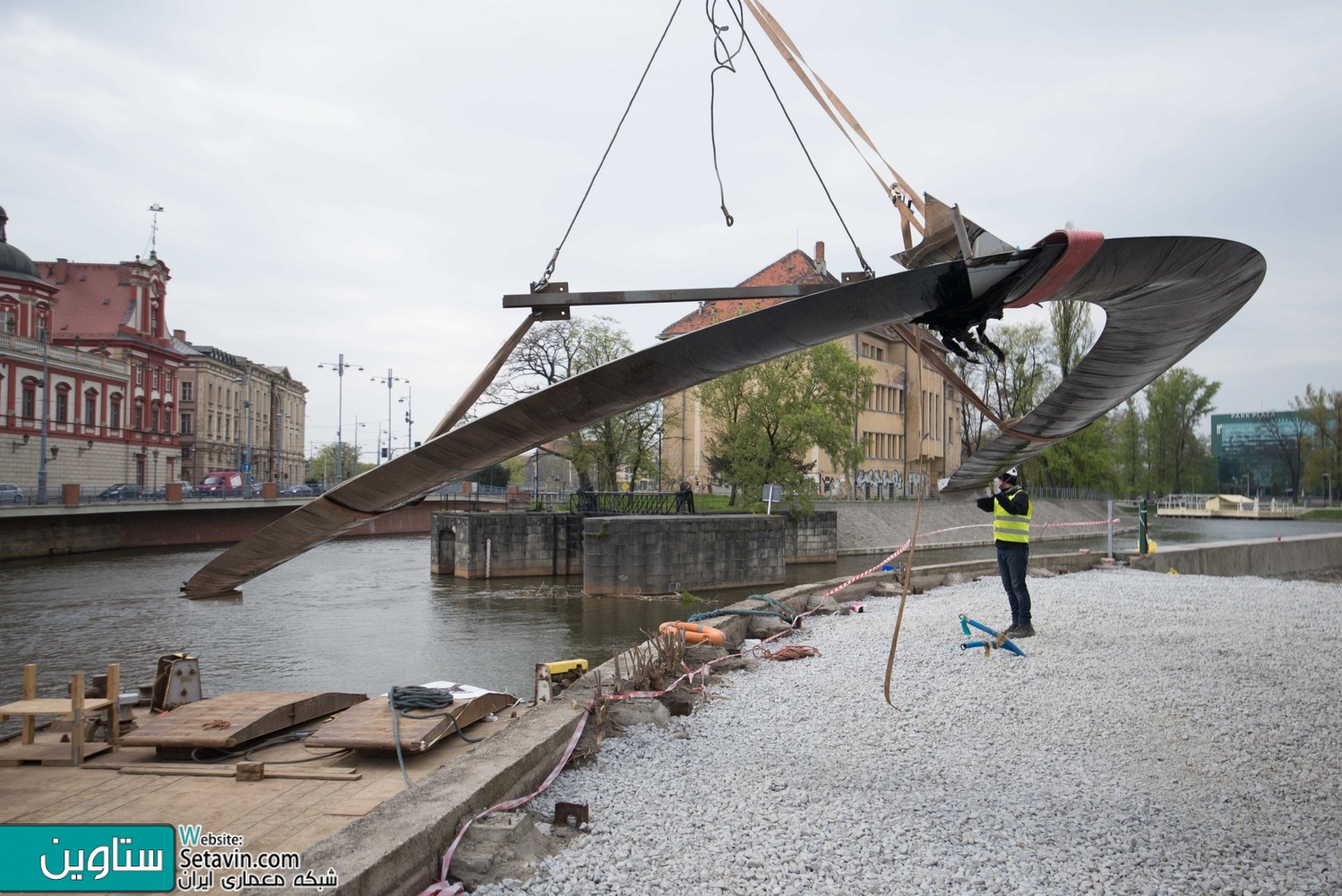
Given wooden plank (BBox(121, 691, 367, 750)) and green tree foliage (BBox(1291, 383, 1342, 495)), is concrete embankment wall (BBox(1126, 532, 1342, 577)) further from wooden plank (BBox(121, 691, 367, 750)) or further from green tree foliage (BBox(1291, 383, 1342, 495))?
green tree foliage (BBox(1291, 383, 1342, 495))

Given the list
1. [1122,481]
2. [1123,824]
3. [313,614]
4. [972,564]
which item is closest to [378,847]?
[1123,824]

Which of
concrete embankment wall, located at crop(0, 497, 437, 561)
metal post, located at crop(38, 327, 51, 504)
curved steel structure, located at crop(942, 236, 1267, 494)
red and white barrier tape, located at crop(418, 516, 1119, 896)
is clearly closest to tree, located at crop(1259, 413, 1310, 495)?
concrete embankment wall, located at crop(0, 497, 437, 561)

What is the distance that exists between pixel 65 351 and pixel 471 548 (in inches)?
1331

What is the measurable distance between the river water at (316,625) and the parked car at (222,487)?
1211cm

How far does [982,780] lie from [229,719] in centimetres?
480

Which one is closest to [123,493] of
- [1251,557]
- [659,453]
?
[659,453]

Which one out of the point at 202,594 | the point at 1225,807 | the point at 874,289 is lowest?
the point at 1225,807

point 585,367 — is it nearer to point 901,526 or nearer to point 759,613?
point 901,526

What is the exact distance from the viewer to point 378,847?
11.3 feet

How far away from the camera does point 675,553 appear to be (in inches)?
1168

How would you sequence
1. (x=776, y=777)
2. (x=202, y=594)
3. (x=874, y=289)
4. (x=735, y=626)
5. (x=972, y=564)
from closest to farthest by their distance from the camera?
1. (x=874, y=289)
2. (x=776, y=777)
3. (x=202, y=594)
4. (x=735, y=626)
5. (x=972, y=564)

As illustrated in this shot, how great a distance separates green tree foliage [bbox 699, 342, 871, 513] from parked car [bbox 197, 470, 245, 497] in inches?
1022

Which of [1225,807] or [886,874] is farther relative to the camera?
[1225,807]

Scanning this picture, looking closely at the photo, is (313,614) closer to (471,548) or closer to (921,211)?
(471,548)
